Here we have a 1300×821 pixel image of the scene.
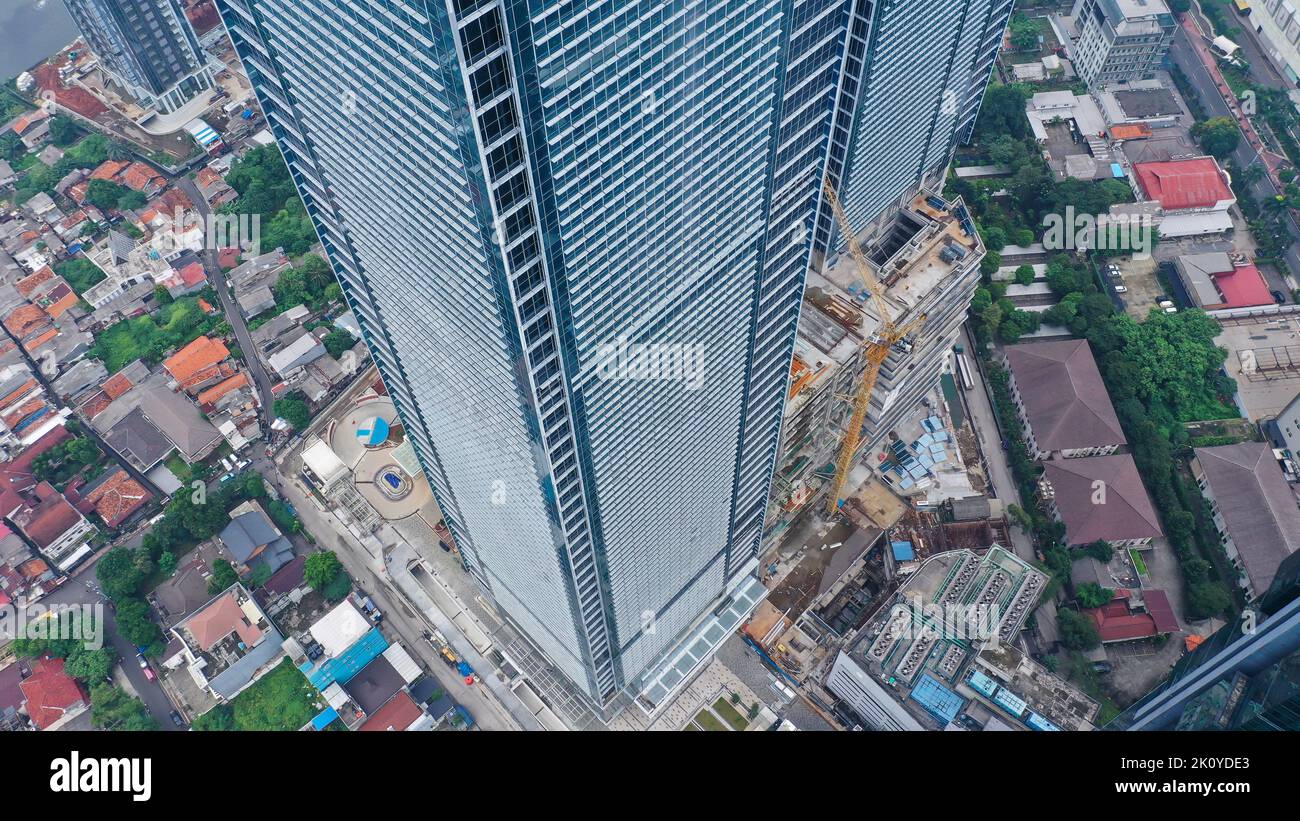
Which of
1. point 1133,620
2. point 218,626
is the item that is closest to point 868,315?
point 1133,620

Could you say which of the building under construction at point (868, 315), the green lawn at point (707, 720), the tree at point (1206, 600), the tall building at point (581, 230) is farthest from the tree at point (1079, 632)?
the tall building at point (581, 230)

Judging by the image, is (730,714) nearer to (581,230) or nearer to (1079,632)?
(1079,632)

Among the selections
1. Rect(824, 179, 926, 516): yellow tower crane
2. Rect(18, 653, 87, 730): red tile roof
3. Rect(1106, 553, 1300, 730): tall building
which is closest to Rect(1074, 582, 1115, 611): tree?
Rect(824, 179, 926, 516): yellow tower crane

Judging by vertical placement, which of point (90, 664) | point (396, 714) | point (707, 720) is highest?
point (90, 664)

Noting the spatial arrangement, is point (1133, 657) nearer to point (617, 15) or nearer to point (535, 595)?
point (535, 595)
